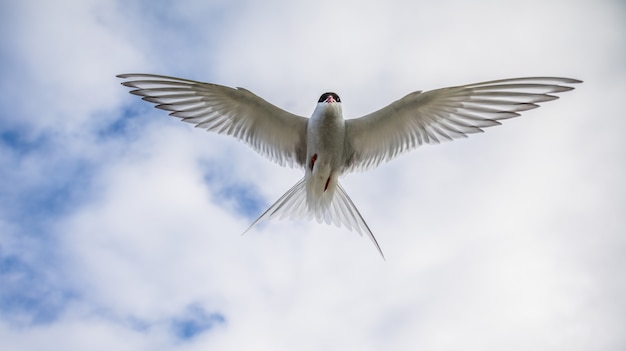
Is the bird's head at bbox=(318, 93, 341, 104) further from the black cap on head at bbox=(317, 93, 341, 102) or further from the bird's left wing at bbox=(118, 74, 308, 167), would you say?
the bird's left wing at bbox=(118, 74, 308, 167)

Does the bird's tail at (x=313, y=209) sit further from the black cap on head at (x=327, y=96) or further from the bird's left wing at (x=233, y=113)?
the black cap on head at (x=327, y=96)

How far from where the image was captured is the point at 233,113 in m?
6.99

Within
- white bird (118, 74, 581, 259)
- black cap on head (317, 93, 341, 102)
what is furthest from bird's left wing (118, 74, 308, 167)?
black cap on head (317, 93, 341, 102)

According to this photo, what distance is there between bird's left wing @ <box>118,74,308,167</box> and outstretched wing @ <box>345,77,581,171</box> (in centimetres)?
76

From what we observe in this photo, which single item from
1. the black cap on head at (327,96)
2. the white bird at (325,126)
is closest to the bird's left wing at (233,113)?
the white bird at (325,126)

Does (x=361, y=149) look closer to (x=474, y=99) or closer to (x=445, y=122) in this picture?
(x=445, y=122)

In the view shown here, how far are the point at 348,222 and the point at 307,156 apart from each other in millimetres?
959

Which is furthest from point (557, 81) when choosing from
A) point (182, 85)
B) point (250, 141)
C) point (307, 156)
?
point (182, 85)

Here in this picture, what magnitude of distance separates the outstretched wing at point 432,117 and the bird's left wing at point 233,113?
0.76 m

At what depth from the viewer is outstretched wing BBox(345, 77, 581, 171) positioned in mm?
5945

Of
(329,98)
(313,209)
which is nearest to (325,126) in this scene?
(329,98)

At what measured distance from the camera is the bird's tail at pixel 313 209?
6.68 metres

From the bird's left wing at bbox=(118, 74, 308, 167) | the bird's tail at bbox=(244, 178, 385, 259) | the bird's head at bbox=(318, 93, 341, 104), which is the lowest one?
the bird's tail at bbox=(244, 178, 385, 259)

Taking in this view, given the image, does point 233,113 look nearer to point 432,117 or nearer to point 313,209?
point 313,209
